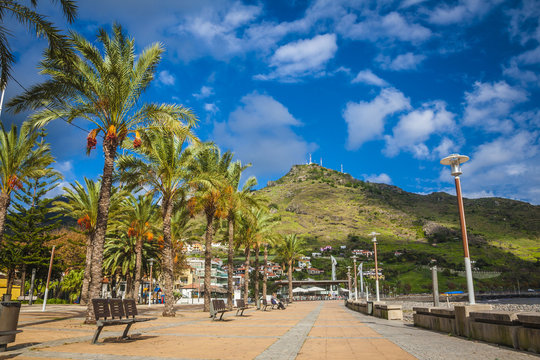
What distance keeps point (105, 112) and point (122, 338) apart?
345 inches

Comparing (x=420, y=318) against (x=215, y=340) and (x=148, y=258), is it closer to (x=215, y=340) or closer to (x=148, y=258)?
(x=215, y=340)

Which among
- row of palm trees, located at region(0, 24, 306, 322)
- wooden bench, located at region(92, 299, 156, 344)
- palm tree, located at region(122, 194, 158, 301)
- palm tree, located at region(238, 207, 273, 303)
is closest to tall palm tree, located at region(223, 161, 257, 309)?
row of palm trees, located at region(0, 24, 306, 322)

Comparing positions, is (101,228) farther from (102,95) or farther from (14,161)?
(14,161)

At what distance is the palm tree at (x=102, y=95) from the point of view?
12.9 metres

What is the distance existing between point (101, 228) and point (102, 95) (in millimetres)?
5038


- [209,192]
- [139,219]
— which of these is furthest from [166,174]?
[139,219]

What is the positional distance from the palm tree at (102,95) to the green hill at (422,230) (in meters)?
82.2

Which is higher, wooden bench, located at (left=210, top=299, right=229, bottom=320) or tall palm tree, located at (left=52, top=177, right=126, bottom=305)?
tall palm tree, located at (left=52, top=177, right=126, bottom=305)

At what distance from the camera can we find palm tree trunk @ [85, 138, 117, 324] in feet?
41.0

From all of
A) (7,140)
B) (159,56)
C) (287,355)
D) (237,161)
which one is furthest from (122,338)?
(237,161)

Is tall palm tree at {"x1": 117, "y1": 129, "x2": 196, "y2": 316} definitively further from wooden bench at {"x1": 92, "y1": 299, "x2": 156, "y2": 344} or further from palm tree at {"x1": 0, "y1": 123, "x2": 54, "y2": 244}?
wooden bench at {"x1": 92, "y1": 299, "x2": 156, "y2": 344}

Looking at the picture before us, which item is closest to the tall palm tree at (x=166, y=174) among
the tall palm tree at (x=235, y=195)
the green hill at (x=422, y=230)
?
the tall palm tree at (x=235, y=195)

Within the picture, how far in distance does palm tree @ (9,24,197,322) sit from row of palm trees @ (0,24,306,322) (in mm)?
36

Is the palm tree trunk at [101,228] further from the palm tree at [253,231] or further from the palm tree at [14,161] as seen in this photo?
the palm tree at [253,231]
